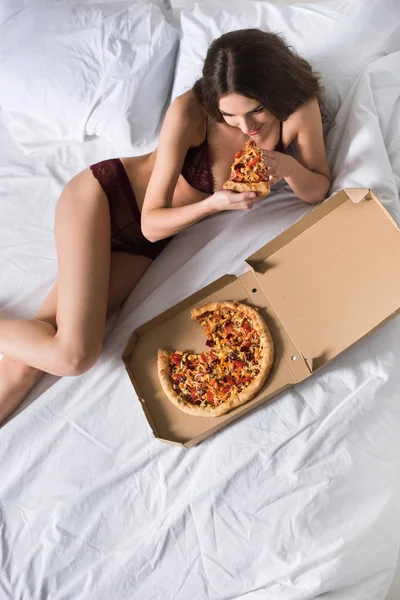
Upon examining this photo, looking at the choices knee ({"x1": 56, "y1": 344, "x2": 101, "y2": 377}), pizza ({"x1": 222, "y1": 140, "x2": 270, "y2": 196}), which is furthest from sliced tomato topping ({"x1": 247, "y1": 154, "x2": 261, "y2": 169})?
knee ({"x1": 56, "y1": 344, "x2": 101, "y2": 377})

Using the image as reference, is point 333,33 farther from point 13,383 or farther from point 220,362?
point 13,383

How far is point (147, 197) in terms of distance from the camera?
57.4 inches

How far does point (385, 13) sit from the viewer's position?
158cm

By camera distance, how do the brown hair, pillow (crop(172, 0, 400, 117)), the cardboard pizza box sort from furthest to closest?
pillow (crop(172, 0, 400, 117)) < the cardboard pizza box < the brown hair

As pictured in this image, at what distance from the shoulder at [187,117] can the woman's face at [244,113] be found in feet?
0.36

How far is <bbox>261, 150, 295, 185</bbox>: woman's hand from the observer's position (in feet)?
4.30

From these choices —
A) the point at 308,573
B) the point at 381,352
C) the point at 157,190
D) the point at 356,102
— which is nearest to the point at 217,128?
the point at 157,190

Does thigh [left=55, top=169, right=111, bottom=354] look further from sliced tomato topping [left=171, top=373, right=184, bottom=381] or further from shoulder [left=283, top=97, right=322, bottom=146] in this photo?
shoulder [left=283, top=97, right=322, bottom=146]

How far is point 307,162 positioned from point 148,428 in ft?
2.66

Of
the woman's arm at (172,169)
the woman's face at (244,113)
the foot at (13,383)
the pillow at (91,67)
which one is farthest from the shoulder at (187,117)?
the foot at (13,383)

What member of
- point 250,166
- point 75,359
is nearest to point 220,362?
point 75,359

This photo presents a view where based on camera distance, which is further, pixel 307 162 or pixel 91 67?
pixel 91 67

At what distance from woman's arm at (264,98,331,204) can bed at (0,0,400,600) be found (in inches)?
2.3

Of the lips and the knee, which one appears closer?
the lips
